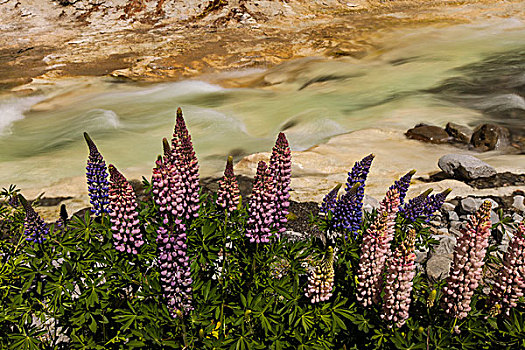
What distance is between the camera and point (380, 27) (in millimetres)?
18594

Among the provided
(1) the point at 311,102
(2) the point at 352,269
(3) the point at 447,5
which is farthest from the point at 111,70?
(3) the point at 447,5

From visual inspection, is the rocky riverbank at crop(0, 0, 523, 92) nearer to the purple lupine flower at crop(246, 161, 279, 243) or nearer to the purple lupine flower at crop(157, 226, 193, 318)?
the purple lupine flower at crop(246, 161, 279, 243)

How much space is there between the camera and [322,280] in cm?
295

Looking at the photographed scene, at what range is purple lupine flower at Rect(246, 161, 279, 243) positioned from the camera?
308 cm

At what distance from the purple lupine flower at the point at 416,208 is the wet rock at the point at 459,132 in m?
6.79

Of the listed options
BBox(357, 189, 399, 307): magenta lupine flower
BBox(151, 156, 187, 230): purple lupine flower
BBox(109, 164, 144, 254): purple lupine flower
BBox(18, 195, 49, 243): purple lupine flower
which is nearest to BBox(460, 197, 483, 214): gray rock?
BBox(357, 189, 399, 307): magenta lupine flower

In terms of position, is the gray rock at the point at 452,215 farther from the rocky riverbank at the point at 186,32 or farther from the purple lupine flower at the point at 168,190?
the rocky riverbank at the point at 186,32

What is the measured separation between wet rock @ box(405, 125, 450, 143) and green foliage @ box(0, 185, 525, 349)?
275 inches

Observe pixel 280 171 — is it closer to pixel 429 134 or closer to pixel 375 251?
pixel 375 251

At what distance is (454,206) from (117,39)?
16.1 meters

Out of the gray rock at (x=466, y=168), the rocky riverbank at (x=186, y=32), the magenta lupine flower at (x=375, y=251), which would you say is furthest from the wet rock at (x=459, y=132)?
the magenta lupine flower at (x=375, y=251)

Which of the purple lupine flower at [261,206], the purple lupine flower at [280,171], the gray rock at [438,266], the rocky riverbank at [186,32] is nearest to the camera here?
the purple lupine flower at [261,206]

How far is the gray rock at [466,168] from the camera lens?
7.23m

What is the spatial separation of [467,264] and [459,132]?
8.05 meters
